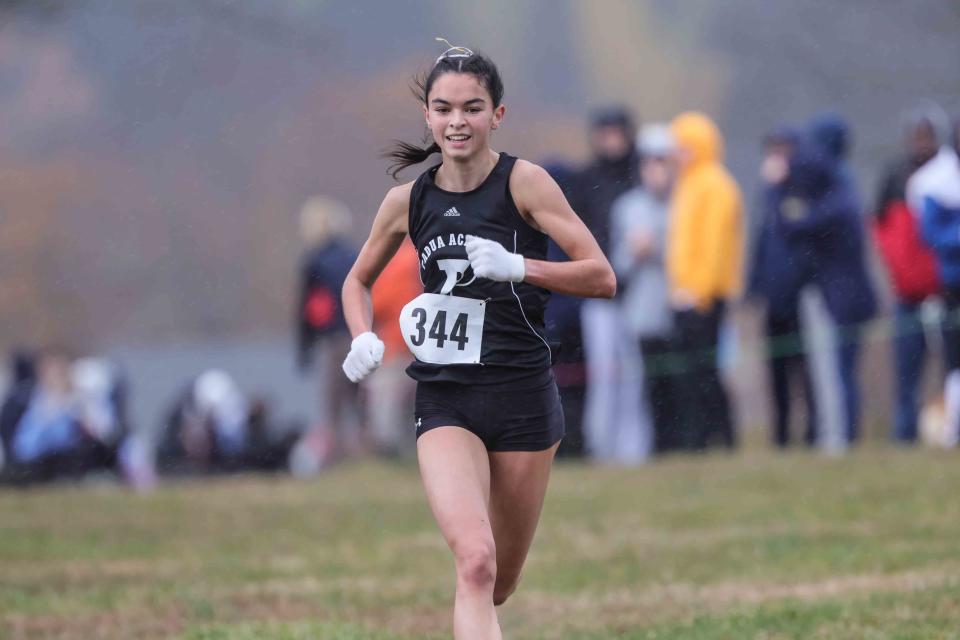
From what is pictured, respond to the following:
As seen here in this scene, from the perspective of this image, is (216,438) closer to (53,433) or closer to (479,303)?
(53,433)

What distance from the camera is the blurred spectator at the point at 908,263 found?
13359 millimetres

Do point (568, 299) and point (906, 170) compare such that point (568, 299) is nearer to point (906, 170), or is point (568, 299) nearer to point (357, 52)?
point (906, 170)

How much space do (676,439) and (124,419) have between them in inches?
207

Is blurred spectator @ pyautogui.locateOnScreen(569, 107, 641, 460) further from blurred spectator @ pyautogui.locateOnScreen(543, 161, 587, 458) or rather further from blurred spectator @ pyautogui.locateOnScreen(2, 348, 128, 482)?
blurred spectator @ pyautogui.locateOnScreen(2, 348, 128, 482)

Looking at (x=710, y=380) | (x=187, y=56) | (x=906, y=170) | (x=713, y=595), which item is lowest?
(x=713, y=595)

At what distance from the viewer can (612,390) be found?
14.1 m

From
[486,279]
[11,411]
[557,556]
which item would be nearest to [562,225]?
[486,279]

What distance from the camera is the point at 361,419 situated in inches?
650

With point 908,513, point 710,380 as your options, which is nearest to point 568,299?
point 710,380

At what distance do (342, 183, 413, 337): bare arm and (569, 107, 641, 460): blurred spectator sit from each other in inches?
277

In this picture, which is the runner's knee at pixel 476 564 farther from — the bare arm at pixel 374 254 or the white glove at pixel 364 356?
the bare arm at pixel 374 254

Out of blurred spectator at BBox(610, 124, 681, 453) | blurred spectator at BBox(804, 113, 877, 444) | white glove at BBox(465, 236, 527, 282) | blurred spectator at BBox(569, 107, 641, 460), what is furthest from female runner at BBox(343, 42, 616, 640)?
blurred spectator at BBox(804, 113, 877, 444)

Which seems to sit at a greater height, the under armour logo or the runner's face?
the runner's face

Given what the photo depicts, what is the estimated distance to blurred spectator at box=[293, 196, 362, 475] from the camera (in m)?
15.1
